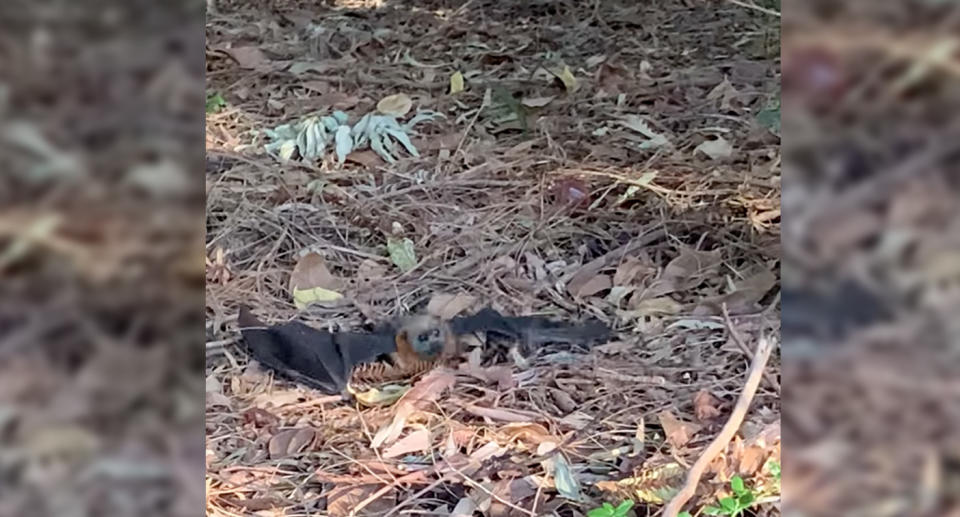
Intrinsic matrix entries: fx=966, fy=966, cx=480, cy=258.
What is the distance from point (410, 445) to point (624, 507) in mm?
372

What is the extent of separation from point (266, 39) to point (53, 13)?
3590 millimetres

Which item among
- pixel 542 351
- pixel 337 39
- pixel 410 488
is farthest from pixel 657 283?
pixel 337 39

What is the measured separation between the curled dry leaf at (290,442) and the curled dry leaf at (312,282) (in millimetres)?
469

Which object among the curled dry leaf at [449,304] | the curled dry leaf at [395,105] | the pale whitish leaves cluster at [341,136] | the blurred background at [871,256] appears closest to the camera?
the blurred background at [871,256]

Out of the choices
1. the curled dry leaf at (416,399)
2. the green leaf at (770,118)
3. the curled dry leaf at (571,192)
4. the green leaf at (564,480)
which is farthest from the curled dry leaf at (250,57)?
the green leaf at (564,480)

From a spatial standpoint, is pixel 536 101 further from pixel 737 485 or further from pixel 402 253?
pixel 737 485

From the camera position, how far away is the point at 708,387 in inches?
64.6

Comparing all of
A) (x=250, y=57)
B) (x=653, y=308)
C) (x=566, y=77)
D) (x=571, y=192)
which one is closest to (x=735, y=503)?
(x=653, y=308)

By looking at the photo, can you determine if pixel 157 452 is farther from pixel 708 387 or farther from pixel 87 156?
pixel 708 387

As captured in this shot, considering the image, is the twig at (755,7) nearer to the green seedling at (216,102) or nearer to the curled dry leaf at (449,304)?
the green seedling at (216,102)

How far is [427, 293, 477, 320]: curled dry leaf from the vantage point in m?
1.97

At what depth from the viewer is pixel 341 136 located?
2.83 meters

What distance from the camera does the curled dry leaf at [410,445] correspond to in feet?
4.94

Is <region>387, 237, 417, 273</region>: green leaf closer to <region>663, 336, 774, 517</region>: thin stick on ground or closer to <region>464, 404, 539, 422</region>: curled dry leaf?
<region>464, 404, 539, 422</region>: curled dry leaf
